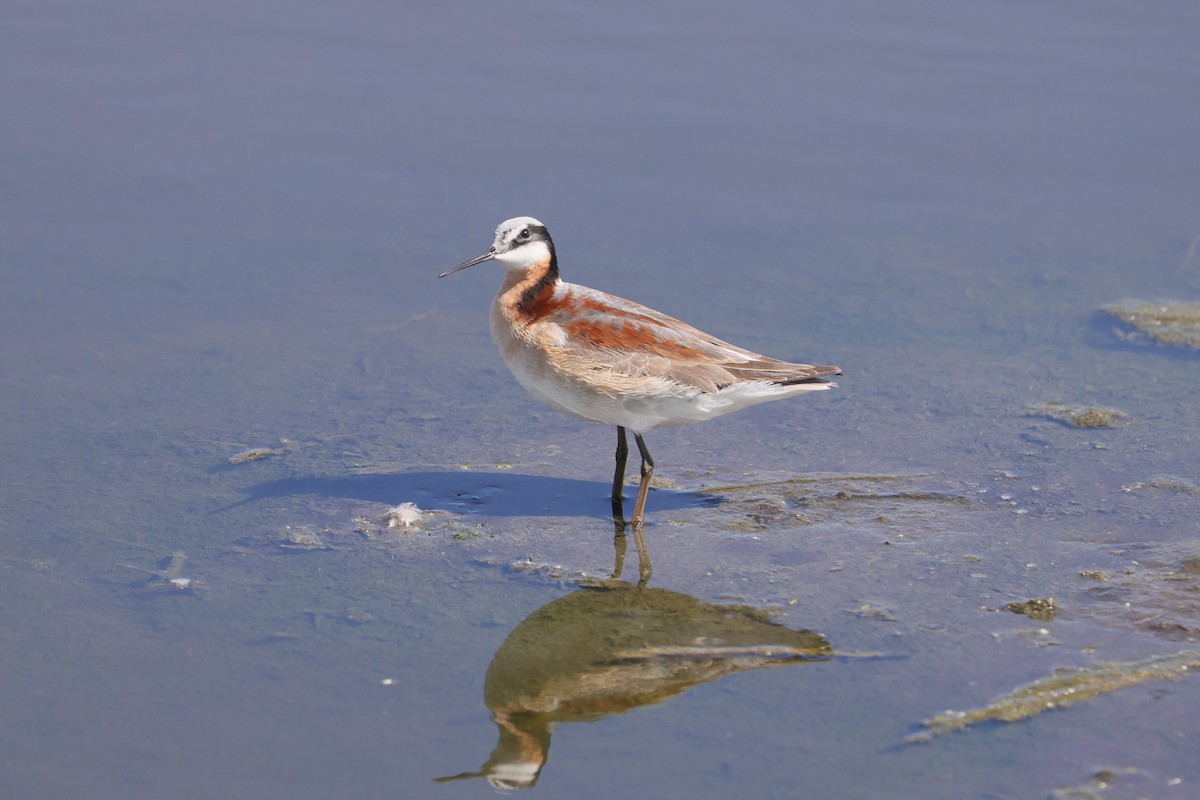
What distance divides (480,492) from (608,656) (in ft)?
6.22

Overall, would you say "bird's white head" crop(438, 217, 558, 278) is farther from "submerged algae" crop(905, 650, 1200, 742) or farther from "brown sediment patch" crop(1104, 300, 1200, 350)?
"brown sediment patch" crop(1104, 300, 1200, 350)

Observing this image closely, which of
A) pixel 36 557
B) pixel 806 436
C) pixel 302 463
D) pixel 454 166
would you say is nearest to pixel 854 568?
pixel 806 436

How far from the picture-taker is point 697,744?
5664mm

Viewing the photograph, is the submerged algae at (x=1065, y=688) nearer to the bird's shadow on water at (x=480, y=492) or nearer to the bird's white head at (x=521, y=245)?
the bird's shadow on water at (x=480, y=492)

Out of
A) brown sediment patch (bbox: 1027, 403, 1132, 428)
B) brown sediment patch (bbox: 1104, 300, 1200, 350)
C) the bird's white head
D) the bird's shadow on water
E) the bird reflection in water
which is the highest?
the bird's white head

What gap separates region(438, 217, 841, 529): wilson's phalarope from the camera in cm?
751

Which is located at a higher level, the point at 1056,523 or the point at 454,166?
the point at 454,166

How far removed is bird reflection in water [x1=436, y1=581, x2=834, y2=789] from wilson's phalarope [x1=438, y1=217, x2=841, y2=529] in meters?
0.95

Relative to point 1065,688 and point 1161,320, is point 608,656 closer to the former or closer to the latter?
point 1065,688

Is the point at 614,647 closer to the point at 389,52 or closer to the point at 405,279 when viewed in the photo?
the point at 405,279

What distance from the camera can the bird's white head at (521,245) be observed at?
7988mm

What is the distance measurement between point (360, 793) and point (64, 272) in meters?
6.75

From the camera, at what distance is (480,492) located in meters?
7.96

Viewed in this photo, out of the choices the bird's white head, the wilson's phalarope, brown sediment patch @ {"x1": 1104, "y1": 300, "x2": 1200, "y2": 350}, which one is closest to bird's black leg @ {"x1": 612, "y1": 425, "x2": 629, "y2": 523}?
the wilson's phalarope
